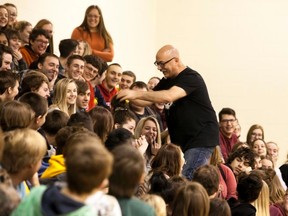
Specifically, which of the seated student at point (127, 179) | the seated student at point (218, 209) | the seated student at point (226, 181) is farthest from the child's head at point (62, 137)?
the seated student at point (226, 181)

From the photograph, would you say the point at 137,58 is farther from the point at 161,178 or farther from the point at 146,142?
the point at 161,178

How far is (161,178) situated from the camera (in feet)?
17.1

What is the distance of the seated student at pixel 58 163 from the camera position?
4.64 meters

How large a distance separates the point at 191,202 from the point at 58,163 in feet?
2.50

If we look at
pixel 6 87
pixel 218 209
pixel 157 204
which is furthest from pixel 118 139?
pixel 6 87

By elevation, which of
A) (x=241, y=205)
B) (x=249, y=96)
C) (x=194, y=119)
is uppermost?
(x=194, y=119)

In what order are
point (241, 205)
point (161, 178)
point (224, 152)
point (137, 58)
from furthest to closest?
point (137, 58), point (224, 152), point (241, 205), point (161, 178)

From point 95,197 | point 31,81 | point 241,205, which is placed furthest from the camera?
point 31,81

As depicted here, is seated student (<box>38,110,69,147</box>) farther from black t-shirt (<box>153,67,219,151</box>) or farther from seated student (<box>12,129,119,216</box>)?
seated student (<box>12,129,119,216</box>)

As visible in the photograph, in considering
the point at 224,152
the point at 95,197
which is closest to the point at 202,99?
the point at 224,152

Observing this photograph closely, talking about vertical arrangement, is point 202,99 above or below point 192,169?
above

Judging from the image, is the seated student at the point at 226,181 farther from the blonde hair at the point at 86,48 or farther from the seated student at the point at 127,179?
the seated student at the point at 127,179

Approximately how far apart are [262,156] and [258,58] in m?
4.29

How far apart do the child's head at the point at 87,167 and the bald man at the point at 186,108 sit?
335cm
